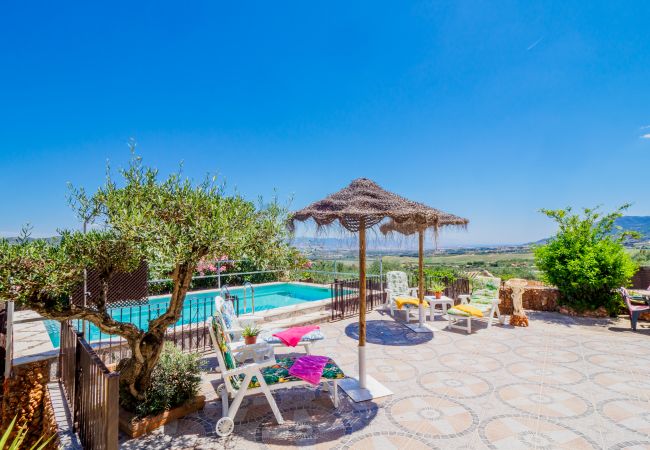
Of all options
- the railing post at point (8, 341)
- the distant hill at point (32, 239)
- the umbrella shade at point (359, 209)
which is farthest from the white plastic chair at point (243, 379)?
the railing post at point (8, 341)

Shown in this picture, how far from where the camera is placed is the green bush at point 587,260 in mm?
7801

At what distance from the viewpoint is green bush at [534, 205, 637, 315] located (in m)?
7.80

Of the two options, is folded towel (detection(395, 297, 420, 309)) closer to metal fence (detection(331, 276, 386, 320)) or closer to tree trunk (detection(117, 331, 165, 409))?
metal fence (detection(331, 276, 386, 320))

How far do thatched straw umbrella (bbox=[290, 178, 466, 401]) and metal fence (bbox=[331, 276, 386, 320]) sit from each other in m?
3.64

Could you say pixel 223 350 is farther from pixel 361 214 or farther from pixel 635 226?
pixel 635 226

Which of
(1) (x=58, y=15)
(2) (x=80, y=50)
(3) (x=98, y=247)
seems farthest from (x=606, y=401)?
(2) (x=80, y=50)

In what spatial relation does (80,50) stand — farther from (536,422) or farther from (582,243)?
(582,243)

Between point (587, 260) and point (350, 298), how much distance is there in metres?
6.26

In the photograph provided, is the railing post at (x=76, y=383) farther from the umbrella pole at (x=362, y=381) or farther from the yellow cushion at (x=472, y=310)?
the yellow cushion at (x=472, y=310)

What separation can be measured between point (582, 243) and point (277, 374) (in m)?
9.01

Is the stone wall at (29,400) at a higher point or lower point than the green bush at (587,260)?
lower

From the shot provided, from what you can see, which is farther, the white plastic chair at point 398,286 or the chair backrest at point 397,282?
the chair backrest at point 397,282

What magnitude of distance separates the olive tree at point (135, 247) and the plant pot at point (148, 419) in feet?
0.63

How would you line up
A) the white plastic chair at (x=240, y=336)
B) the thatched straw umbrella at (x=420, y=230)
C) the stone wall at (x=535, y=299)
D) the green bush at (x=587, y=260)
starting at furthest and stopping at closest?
the stone wall at (x=535, y=299) → the green bush at (x=587, y=260) → the thatched straw umbrella at (x=420, y=230) → the white plastic chair at (x=240, y=336)
